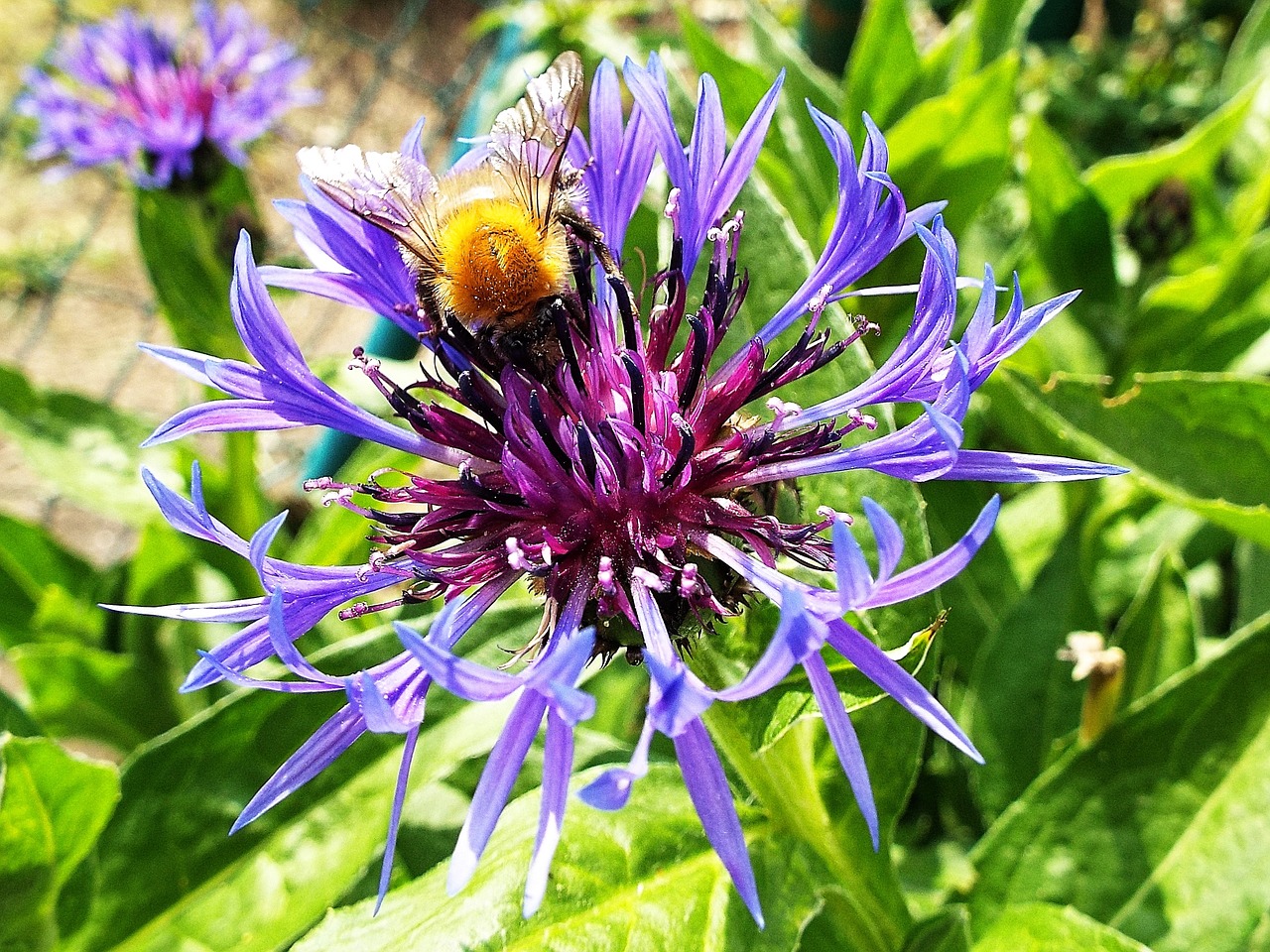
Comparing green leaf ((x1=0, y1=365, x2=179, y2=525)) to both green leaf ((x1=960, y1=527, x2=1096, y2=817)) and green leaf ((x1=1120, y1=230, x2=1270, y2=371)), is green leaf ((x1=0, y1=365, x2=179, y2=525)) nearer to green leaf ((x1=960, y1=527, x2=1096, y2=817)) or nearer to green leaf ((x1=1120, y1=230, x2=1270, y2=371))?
green leaf ((x1=960, y1=527, x2=1096, y2=817))

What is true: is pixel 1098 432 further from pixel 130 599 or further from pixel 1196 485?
pixel 130 599

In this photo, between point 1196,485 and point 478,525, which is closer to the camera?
point 478,525

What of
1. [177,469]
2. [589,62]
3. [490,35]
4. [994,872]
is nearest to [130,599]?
[177,469]

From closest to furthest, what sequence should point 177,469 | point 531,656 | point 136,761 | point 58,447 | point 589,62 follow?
point 531,656
point 136,761
point 589,62
point 177,469
point 58,447

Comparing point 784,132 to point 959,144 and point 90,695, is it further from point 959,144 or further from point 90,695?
point 90,695

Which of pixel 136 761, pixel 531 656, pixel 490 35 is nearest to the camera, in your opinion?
pixel 531 656

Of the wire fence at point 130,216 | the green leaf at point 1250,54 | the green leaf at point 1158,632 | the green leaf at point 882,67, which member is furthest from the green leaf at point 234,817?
the wire fence at point 130,216

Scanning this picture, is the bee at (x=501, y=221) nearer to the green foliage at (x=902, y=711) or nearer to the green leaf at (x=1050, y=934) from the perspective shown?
the green foliage at (x=902, y=711)

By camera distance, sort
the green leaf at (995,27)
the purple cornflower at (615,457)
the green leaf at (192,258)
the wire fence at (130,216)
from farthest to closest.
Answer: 1. the wire fence at (130,216)
2. the green leaf at (192,258)
3. the green leaf at (995,27)
4. the purple cornflower at (615,457)
